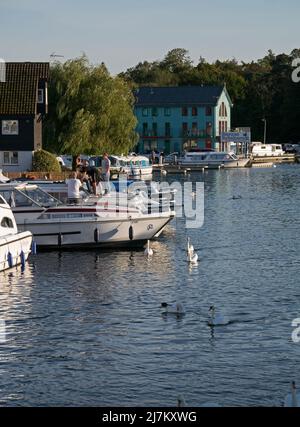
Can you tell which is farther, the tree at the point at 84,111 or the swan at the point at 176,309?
the tree at the point at 84,111

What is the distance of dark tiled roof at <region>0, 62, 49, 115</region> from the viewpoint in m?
80.9

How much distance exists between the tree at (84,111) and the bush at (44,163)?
857cm

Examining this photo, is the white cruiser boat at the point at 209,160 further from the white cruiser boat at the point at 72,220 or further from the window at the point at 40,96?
the white cruiser boat at the point at 72,220

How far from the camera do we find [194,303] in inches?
1135

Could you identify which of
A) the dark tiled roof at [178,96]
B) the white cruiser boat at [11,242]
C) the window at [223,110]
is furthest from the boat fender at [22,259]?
the window at [223,110]

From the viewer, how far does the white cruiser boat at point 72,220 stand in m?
38.4

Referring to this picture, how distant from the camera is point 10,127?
3216 inches

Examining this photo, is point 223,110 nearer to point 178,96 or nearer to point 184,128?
point 184,128

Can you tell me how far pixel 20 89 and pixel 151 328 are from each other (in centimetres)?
5847

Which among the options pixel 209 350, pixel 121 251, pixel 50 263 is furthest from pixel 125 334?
pixel 121 251

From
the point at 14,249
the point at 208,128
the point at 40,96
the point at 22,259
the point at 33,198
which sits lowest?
the point at 22,259

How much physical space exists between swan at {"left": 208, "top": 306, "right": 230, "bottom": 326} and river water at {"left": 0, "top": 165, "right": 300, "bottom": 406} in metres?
0.20

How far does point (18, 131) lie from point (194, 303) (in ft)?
179

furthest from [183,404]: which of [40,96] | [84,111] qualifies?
[84,111]
